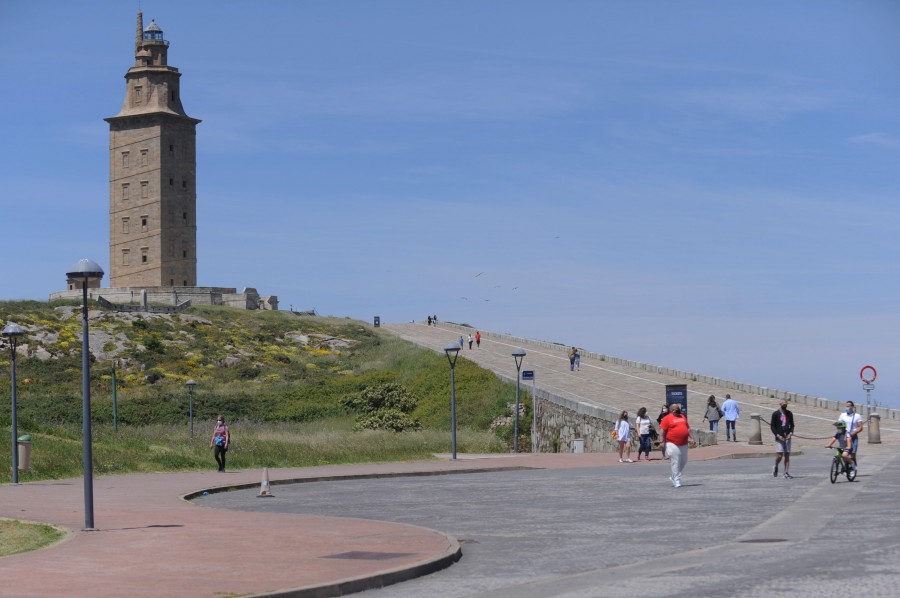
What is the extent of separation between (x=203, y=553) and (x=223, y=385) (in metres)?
54.6

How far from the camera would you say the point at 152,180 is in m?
102

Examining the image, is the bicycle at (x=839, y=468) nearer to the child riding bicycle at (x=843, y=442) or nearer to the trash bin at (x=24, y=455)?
the child riding bicycle at (x=843, y=442)

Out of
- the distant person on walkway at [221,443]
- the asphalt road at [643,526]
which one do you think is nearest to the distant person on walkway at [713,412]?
the asphalt road at [643,526]

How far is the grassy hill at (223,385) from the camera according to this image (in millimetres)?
33250

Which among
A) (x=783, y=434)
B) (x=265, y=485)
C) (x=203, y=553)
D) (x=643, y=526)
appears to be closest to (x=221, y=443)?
(x=265, y=485)

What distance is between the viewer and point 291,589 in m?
9.70

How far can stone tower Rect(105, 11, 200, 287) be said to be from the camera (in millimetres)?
101938

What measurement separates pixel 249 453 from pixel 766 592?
83.6 feet

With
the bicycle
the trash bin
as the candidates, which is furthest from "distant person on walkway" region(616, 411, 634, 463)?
the trash bin

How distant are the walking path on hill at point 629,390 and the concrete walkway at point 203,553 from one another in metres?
21.0

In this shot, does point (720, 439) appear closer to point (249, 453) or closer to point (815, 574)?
point (249, 453)

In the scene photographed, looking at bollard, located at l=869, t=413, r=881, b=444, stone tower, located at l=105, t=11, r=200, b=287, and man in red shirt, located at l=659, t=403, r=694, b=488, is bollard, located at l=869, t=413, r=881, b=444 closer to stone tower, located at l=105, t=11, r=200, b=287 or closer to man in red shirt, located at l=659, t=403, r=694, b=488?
man in red shirt, located at l=659, t=403, r=694, b=488

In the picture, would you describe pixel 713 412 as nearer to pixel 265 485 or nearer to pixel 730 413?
pixel 730 413

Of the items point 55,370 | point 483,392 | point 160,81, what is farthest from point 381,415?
point 160,81
